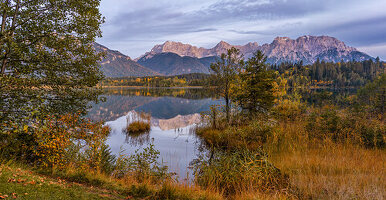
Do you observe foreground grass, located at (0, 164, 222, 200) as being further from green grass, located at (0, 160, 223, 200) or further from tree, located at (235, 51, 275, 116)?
tree, located at (235, 51, 275, 116)

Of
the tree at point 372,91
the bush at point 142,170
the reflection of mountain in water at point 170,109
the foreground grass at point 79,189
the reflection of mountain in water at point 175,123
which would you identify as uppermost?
the tree at point 372,91

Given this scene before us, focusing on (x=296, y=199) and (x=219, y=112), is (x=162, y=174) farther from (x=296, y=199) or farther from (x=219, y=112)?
(x=219, y=112)

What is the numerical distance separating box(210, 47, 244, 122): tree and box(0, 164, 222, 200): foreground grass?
14045mm

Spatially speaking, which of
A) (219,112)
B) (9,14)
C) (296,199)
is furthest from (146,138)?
(296,199)

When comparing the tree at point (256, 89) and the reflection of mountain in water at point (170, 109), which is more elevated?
the tree at point (256, 89)

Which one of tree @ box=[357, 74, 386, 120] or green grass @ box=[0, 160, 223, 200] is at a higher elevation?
tree @ box=[357, 74, 386, 120]

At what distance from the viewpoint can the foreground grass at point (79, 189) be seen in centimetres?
514

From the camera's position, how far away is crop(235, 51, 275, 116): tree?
20.9m

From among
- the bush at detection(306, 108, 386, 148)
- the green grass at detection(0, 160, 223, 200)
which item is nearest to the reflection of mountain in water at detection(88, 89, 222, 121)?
the green grass at detection(0, 160, 223, 200)

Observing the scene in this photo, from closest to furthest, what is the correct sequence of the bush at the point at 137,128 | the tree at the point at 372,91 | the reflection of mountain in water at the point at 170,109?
the bush at the point at 137,128 < the tree at the point at 372,91 < the reflection of mountain in water at the point at 170,109

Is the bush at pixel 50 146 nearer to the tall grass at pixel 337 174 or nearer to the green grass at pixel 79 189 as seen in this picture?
the green grass at pixel 79 189

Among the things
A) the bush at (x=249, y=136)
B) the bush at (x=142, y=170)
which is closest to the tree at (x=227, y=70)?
the bush at (x=249, y=136)

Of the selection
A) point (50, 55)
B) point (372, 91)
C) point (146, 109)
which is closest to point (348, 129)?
point (50, 55)

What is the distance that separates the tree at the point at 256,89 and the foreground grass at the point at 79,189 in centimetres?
1568
